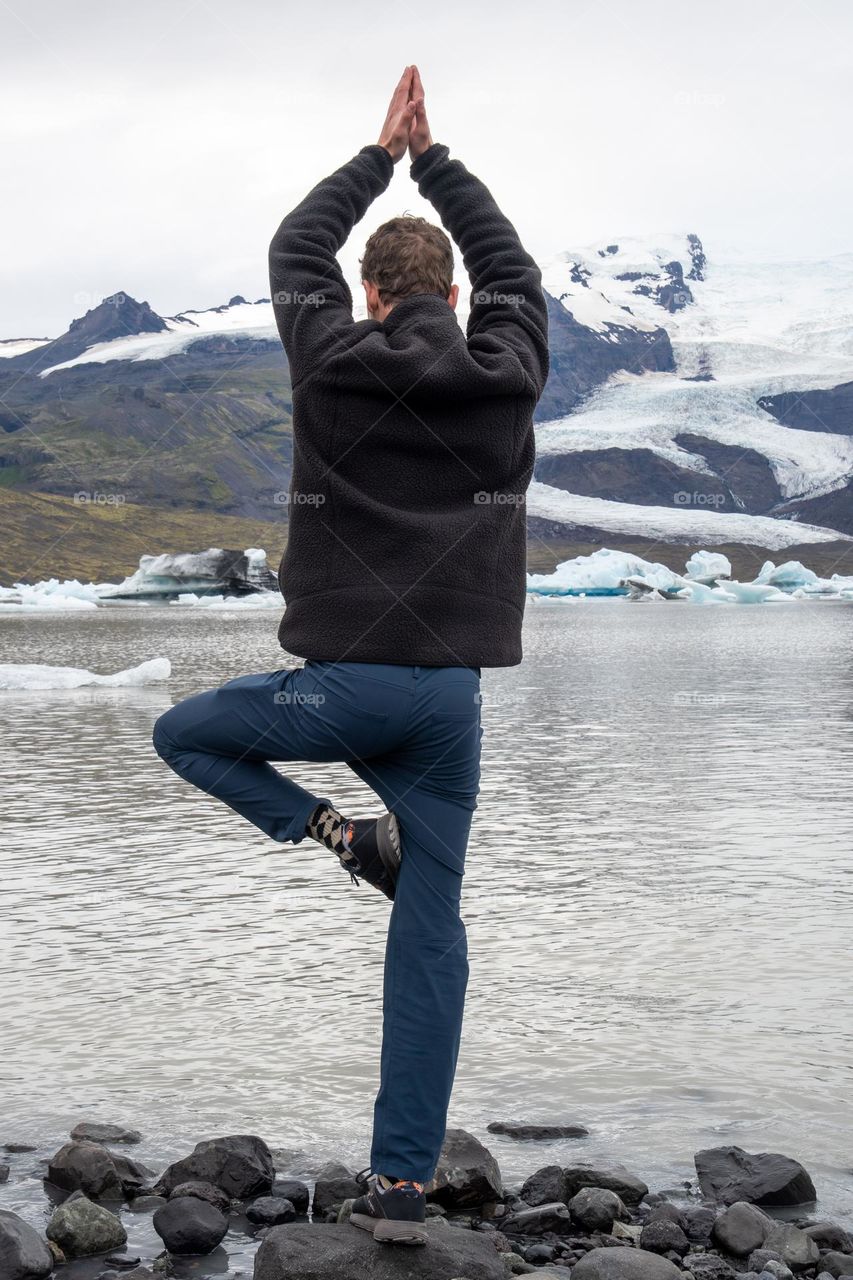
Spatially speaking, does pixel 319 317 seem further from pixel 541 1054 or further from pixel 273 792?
pixel 541 1054

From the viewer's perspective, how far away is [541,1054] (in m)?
5.76

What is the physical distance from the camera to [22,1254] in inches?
150

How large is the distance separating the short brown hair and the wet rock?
289 centimetres

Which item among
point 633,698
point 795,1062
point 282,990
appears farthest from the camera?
point 633,698

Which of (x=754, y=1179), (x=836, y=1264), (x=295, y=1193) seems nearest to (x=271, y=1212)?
(x=295, y=1193)

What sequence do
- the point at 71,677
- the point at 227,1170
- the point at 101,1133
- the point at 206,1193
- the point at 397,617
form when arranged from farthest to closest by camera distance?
the point at 71,677 → the point at 101,1133 → the point at 227,1170 → the point at 206,1193 → the point at 397,617

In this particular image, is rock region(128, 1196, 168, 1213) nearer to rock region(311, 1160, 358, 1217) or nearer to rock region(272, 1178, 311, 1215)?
rock region(272, 1178, 311, 1215)

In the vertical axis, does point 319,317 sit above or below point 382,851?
above

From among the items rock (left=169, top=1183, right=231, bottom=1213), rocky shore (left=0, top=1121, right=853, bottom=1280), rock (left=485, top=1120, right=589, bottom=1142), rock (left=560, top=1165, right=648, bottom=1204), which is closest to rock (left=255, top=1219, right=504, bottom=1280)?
rocky shore (left=0, top=1121, right=853, bottom=1280)

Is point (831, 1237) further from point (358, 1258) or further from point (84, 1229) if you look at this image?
point (84, 1229)

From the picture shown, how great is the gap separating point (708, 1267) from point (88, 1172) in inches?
74.2

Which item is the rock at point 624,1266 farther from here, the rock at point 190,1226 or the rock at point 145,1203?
the rock at point 145,1203

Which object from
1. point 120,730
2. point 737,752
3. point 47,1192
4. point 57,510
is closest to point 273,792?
point 47,1192

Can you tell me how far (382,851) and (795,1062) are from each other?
264 cm
